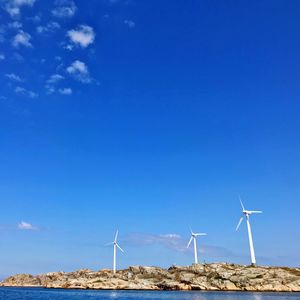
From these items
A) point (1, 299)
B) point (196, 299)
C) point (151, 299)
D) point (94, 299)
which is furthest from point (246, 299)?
point (1, 299)

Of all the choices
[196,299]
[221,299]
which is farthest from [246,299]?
[196,299]

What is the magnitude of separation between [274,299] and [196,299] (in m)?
26.8

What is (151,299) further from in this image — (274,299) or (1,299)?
(1,299)

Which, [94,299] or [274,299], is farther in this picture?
[94,299]

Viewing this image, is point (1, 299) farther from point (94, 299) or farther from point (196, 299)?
point (196, 299)

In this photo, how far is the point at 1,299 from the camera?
150000 mm

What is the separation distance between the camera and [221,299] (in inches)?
5300

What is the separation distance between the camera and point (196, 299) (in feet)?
457

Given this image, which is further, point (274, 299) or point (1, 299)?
point (1, 299)

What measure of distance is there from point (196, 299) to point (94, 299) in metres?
38.3

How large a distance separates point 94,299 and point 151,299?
2160 cm

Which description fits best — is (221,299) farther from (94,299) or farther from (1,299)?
(1,299)

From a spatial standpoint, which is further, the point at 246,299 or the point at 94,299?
the point at 94,299

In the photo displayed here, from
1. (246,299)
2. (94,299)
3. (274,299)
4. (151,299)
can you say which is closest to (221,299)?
(246,299)
